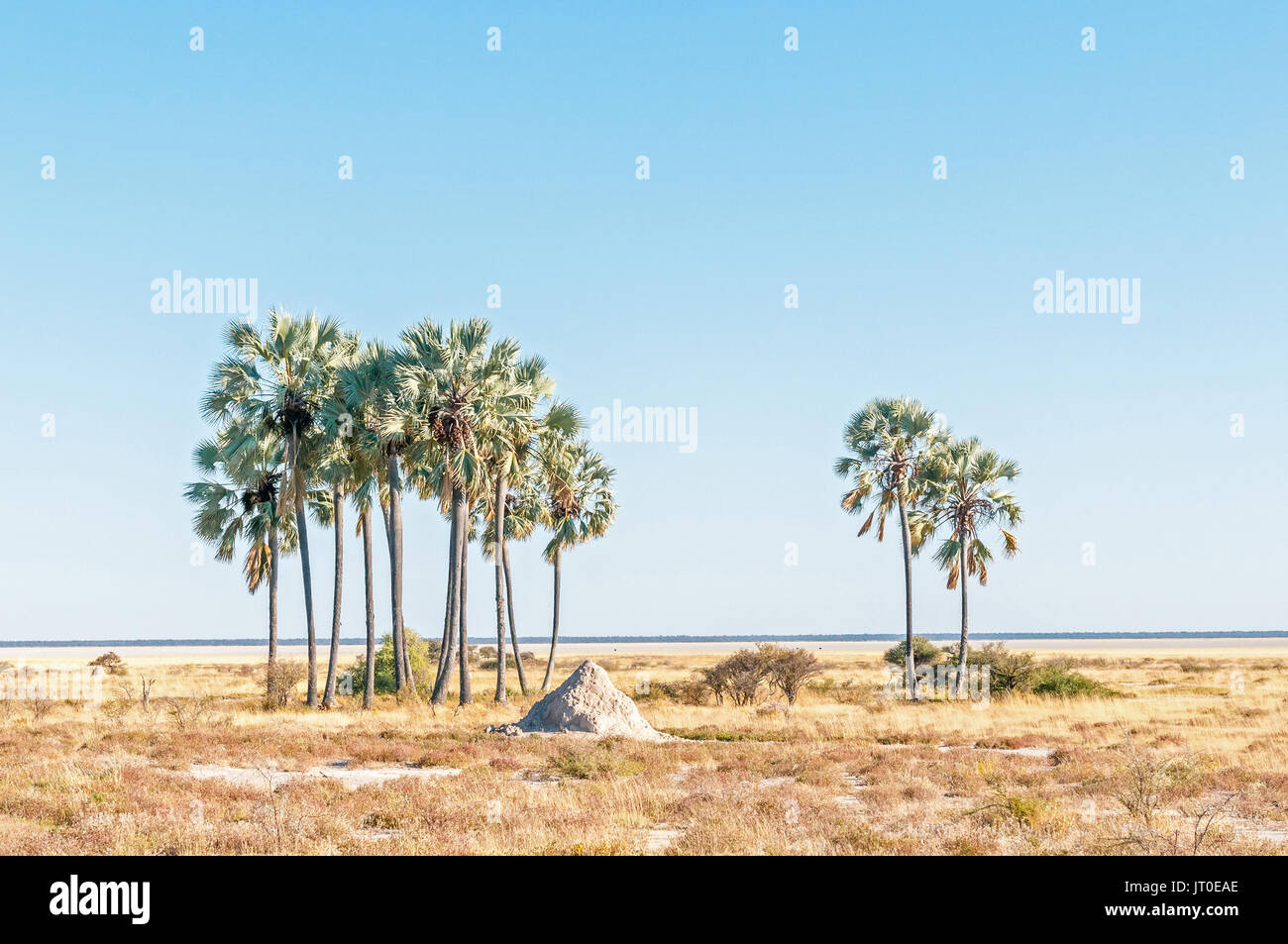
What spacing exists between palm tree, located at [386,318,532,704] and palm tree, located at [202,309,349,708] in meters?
3.73

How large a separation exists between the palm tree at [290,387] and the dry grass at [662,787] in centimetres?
829

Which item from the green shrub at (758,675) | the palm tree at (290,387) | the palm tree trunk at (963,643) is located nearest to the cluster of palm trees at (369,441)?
the palm tree at (290,387)

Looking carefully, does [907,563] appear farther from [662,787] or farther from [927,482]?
[662,787]

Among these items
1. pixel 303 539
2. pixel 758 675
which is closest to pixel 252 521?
pixel 303 539

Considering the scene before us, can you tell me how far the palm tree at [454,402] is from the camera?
33312 mm

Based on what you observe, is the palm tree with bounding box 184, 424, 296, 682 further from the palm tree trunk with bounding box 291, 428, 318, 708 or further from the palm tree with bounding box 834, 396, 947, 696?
the palm tree with bounding box 834, 396, 947, 696

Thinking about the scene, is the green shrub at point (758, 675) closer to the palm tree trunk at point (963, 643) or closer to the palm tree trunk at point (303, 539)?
the palm tree trunk at point (963, 643)

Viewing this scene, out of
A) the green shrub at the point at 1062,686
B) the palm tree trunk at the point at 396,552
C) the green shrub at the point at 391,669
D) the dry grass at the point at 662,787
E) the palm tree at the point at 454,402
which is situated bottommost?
the green shrub at the point at 1062,686

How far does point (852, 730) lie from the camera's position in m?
28.8

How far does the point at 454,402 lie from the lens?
33688 millimetres

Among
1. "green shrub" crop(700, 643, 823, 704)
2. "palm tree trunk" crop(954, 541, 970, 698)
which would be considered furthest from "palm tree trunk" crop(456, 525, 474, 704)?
"palm tree trunk" crop(954, 541, 970, 698)

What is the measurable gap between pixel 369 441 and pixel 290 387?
324cm
